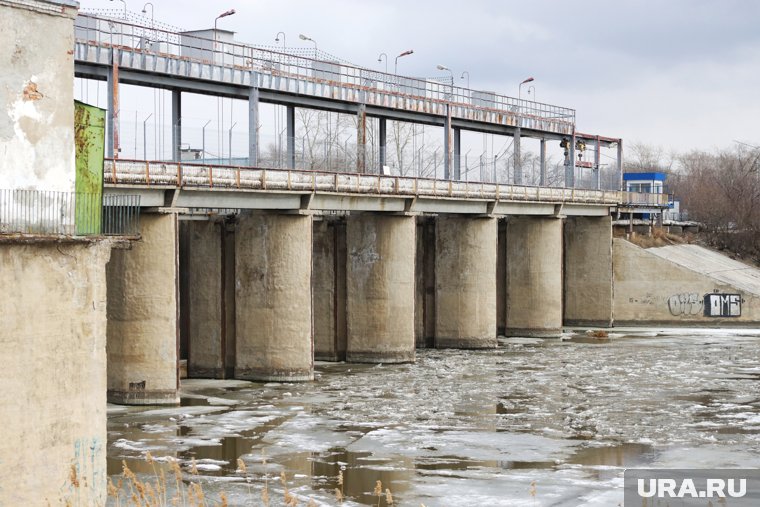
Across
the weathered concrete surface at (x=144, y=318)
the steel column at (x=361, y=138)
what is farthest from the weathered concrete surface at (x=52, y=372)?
the steel column at (x=361, y=138)

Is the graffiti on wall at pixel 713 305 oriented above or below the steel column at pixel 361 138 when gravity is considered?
below

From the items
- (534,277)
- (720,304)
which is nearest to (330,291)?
(534,277)

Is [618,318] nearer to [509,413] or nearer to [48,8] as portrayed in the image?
[509,413]

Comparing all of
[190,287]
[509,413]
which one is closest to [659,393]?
[509,413]

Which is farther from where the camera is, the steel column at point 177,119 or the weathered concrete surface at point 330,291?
the weathered concrete surface at point 330,291

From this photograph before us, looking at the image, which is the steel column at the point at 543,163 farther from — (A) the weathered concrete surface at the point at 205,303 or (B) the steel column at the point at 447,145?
(A) the weathered concrete surface at the point at 205,303

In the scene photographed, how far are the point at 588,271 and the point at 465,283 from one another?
604 inches

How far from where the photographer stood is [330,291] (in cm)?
4641

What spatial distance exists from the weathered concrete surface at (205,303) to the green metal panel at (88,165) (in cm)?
2028

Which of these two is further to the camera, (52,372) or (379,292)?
→ (379,292)

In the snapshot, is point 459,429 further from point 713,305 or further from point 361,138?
point 713,305

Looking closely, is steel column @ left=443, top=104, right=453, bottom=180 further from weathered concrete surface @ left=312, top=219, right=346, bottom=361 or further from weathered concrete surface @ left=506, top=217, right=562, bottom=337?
weathered concrete surface @ left=312, top=219, right=346, bottom=361

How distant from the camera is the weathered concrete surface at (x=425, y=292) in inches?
2062

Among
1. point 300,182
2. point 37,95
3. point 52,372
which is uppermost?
point 300,182
